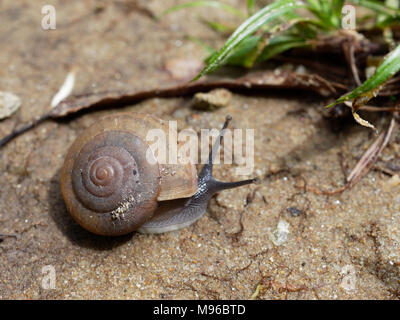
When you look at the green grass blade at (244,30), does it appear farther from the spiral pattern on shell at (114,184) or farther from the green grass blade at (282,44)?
the spiral pattern on shell at (114,184)

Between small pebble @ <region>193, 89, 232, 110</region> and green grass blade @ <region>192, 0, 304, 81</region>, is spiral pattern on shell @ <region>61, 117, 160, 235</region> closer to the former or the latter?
green grass blade @ <region>192, 0, 304, 81</region>

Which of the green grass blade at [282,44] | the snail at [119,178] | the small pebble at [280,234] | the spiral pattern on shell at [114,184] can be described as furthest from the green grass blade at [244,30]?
the small pebble at [280,234]

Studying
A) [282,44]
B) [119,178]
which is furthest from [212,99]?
[119,178]

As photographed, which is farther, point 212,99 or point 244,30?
point 212,99

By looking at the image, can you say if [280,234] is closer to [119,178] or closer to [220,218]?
[220,218]

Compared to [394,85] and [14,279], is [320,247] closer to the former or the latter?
[394,85]

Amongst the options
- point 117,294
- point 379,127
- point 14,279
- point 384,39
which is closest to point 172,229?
point 117,294
